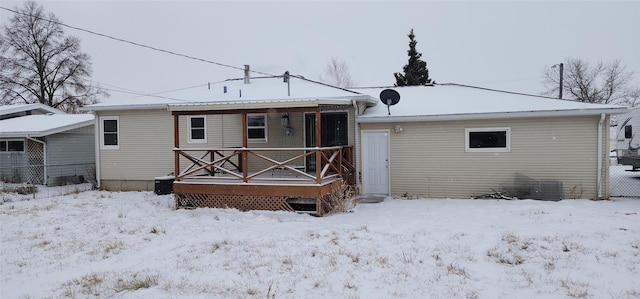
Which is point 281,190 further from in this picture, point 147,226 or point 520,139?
point 520,139

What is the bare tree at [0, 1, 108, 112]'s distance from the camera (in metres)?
28.7

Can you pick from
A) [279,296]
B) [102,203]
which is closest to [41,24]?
[102,203]

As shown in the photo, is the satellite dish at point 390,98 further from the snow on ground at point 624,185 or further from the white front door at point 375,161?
the snow on ground at point 624,185

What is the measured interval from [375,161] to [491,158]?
3.05m

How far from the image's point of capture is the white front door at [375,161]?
36.6 ft

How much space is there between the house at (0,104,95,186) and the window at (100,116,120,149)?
2398 mm

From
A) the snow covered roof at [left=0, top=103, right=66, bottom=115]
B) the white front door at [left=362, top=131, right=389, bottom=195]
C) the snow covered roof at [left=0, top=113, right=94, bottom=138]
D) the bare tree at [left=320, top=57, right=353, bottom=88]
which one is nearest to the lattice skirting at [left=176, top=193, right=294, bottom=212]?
the white front door at [left=362, top=131, right=389, bottom=195]

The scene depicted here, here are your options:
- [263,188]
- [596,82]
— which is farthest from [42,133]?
[596,82]

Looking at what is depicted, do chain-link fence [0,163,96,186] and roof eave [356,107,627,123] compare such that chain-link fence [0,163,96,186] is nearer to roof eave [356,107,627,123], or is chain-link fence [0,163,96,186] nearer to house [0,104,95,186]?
house [0,104,95,186]

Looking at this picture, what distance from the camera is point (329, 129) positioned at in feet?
38.8

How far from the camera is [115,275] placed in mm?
5000

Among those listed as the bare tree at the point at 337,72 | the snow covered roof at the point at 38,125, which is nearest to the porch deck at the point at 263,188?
the snow covered roof at the point at 38,125

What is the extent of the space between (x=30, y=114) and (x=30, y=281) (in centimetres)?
1948

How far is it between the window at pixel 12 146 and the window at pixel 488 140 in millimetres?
17162
